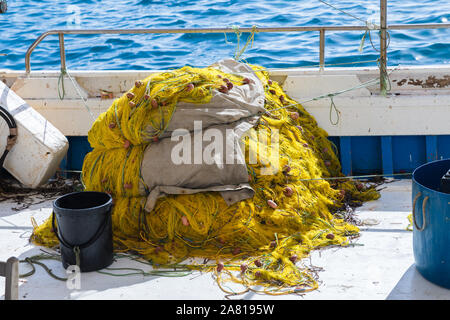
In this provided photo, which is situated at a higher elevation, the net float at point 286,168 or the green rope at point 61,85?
the green rope at point 61,85

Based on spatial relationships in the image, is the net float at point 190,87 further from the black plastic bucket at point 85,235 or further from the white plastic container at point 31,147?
the white plastic container at point 31,147

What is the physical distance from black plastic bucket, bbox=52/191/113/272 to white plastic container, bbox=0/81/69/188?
148cm

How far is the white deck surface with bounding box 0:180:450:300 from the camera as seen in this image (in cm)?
370

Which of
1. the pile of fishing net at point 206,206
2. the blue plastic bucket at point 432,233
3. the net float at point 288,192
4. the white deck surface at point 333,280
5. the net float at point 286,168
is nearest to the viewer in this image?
the blue plastic bucket at point 432,233

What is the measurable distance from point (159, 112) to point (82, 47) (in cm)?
1061

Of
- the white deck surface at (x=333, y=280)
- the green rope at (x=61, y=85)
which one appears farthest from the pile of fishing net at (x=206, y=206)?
the green rope at (x=61, y=85)

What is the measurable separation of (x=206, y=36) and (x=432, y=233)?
38.7 feet

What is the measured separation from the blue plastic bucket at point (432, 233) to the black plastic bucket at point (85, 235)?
2.08m

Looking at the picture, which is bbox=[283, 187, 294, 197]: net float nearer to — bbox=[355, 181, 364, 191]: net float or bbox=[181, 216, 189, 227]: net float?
bbox=[181, 216, 189, 227]: net float

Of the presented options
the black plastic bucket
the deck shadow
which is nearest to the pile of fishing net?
the black plastic bucket

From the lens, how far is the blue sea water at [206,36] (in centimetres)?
1241
